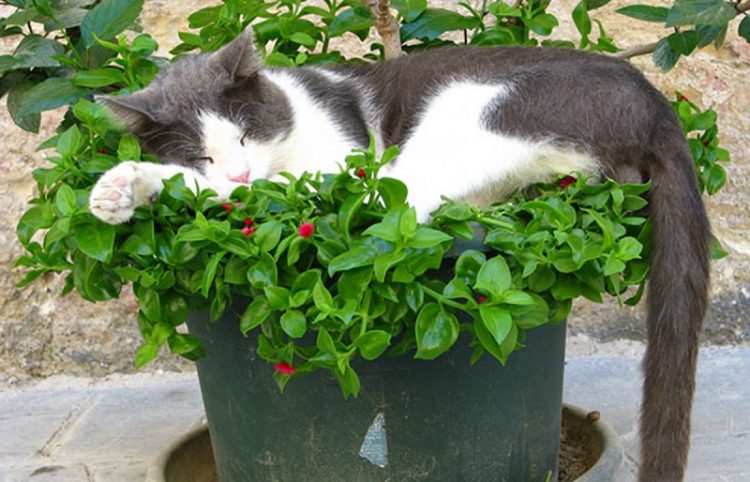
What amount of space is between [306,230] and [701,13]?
25.8 inches

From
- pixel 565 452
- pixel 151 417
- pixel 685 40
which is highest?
pixel 685 40

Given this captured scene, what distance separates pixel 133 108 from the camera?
1399mm

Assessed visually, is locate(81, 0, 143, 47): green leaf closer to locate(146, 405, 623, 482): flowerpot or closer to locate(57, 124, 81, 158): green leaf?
locate(57, 124, 81, 158): green leaf

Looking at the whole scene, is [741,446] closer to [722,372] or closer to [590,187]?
[722,372]

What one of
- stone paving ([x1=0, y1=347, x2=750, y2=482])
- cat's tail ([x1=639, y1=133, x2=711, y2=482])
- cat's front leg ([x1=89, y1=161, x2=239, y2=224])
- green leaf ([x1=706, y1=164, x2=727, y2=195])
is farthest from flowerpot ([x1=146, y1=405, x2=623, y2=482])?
cat's front leg ([x1=89, y1=161, x2=239, y2=224])

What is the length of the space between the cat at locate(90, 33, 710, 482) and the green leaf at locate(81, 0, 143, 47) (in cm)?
10

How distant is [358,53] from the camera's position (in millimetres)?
2340

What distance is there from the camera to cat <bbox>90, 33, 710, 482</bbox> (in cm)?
126

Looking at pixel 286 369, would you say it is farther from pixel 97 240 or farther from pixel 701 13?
pixel 701 13

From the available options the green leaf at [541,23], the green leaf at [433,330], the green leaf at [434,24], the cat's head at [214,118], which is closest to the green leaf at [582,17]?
the green leaf at [541,23]

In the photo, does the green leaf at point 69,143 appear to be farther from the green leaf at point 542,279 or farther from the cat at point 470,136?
the green leaf at point 542,279

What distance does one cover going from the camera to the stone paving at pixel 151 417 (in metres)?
1.84

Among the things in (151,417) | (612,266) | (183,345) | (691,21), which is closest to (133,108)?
(183,345)

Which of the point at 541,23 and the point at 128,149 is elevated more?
the point at 541,23
